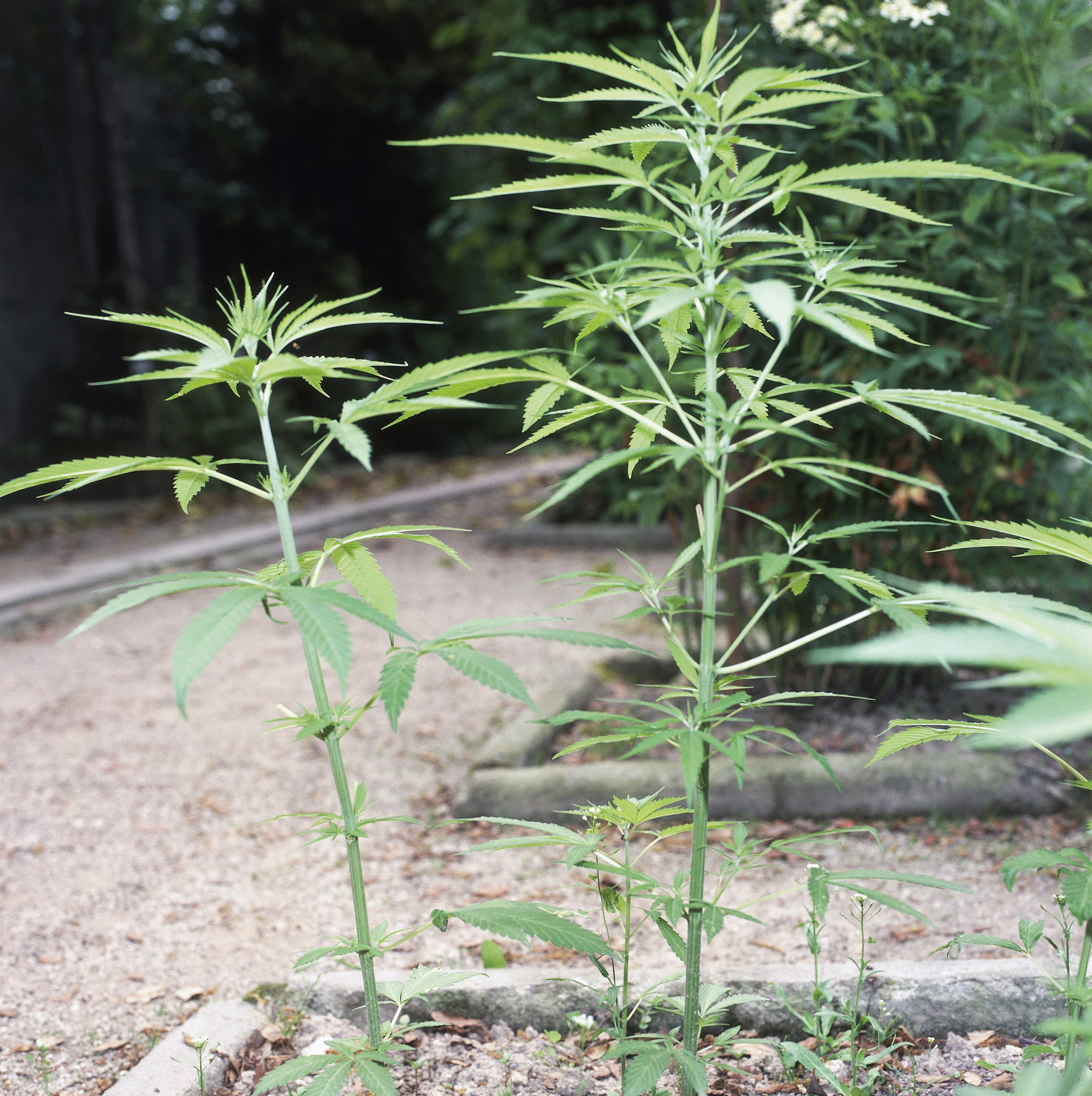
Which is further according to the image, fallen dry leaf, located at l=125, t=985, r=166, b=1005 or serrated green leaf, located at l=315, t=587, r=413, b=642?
fallen dry leaf, located at l=125, t=985, r=166, b=1005

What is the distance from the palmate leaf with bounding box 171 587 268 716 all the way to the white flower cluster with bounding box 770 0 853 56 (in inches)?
110

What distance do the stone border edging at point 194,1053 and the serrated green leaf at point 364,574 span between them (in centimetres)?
84

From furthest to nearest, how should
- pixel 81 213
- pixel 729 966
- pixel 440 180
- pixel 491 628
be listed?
pixel 440 180, pixel 81 213, pixel 729 966, pixel 491 628

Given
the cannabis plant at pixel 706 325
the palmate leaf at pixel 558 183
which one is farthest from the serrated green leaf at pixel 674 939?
the palmate leaf at pixel 558 183

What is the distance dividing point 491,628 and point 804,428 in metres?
2.17

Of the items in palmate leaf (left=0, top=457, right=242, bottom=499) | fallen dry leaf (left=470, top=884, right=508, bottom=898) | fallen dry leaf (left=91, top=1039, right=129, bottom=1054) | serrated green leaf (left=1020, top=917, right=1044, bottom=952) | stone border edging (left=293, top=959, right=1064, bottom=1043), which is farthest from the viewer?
fallen dry leaf (left=470, top=884, right=508, bottom=898)

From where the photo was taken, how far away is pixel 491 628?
120 centimetres

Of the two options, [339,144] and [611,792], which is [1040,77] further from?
[339,144]

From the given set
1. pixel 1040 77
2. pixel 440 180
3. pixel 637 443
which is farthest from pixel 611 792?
pixel 440 180

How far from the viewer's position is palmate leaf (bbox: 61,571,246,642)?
992 millimetres

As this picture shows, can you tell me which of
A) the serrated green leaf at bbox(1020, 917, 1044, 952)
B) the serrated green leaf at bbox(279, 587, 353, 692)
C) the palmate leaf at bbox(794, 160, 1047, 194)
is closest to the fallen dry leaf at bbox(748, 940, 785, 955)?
the serrated green leaf at bbox(1020, 917, 1044, 952)

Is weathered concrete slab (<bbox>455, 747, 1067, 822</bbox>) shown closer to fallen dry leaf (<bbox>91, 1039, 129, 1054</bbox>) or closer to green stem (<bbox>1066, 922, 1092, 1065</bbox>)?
fallen dry leaf (<bbox>91, 1039, 129, 1054</bbox>)

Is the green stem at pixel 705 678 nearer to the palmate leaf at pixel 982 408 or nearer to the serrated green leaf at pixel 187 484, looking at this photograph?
the palmate leaf at pixel 982 408

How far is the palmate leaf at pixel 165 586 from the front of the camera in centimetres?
99
